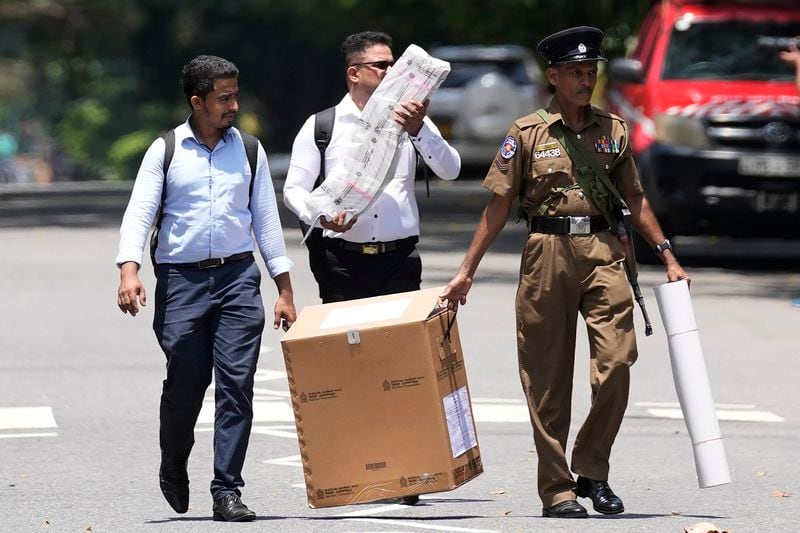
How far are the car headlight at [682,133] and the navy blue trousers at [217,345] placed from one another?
33.0 feet

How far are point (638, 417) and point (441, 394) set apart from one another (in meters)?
3.45

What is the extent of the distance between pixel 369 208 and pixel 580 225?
1.02m

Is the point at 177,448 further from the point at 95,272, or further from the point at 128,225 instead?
the point at 95,272

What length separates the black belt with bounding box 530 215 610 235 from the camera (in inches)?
289

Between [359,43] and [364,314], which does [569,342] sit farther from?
[359,43]

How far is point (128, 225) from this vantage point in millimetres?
7441

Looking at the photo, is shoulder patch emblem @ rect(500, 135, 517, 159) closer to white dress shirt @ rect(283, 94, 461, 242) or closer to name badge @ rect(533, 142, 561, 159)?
name badge @ rect(533, 142, 561, 159)

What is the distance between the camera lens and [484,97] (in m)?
28.7

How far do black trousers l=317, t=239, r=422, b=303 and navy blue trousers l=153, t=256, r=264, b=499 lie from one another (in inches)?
24.8

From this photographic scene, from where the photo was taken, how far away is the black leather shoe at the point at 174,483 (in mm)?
7555

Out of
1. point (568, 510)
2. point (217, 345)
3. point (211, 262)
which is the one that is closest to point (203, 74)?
point (211, 262)

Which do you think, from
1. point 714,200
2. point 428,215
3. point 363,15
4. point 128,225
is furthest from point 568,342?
point 363,15

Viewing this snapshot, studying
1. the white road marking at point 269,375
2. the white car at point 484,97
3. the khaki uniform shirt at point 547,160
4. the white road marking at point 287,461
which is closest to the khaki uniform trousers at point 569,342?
the khaki uniform shirt at point 547,160

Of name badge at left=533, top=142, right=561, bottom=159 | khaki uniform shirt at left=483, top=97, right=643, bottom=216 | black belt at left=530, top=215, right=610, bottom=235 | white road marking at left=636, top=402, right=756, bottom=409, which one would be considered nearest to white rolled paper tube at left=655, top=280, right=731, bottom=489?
black belt at left=530, top=215, right=610, bottom=235
